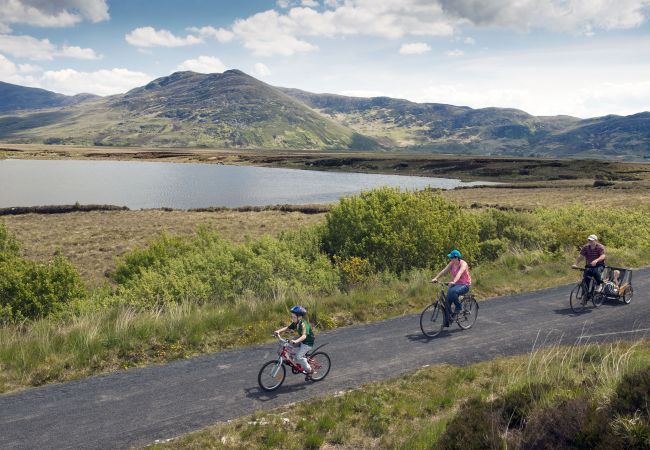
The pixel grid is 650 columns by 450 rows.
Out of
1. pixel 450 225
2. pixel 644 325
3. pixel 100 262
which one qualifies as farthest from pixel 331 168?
pixel 644 325

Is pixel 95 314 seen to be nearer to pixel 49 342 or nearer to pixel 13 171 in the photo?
pixel 49 342

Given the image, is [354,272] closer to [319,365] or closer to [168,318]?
[168,318]

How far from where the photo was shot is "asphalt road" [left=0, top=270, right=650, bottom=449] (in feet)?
30.9

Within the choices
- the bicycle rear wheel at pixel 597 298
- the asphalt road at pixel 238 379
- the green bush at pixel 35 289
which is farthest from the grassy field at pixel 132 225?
the bicycle rear wheel at pixel 597 298

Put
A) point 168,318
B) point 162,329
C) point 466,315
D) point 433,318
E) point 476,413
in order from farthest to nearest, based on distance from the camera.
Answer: point 466,315 < point 433,318 < point 168,318 < point 162,329 < point 476,413

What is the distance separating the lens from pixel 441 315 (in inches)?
635

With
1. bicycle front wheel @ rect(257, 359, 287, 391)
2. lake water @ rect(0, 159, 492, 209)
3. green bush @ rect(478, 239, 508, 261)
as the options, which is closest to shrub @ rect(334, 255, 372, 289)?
green bush @ rect(478, 239, 508, 261)

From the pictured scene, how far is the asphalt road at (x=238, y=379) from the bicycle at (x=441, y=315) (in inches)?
11.9

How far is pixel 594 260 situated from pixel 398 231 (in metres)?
A: 10.2

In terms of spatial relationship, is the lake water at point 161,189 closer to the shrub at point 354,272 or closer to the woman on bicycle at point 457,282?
the shrub at point 354,272

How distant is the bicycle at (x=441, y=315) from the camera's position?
608 inches

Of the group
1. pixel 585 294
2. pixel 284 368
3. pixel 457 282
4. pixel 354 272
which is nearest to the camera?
pixel 284 368

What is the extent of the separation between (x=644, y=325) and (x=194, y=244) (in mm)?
25581

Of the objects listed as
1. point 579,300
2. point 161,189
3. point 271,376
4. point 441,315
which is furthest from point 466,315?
point 161,189
